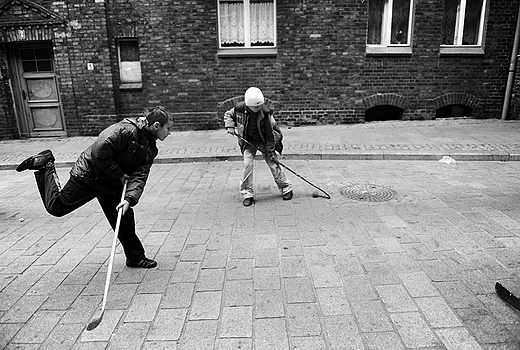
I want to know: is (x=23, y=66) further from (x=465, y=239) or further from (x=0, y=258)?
(x=465, y=239)

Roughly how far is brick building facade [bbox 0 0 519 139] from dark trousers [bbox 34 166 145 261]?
8.05 metres

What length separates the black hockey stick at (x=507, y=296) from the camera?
3129mm

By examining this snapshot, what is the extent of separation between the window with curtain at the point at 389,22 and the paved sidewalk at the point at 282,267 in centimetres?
548

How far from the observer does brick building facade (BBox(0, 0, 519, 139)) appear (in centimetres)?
1103

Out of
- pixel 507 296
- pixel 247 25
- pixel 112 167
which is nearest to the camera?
pixel 507 296

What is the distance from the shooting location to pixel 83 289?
3674mm

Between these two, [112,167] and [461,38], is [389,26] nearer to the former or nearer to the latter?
[461,38]

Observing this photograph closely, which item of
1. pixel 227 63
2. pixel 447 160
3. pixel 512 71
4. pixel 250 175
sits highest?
pixel 227 63

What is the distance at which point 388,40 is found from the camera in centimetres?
1158

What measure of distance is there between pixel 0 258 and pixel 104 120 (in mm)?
7736

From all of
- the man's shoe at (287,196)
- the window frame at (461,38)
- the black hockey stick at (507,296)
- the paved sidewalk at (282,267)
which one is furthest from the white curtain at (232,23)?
the black hockey stick at (507,296)

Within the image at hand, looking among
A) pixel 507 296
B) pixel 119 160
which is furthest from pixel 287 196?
pixel 507 296

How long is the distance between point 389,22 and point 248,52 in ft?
13.3

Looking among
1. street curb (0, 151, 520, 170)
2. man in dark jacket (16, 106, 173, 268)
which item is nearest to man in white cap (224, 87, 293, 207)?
man in dark jacket (16, 106, 173, 268)
